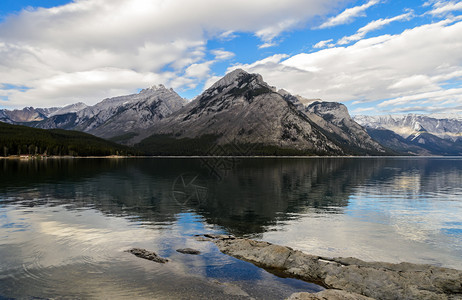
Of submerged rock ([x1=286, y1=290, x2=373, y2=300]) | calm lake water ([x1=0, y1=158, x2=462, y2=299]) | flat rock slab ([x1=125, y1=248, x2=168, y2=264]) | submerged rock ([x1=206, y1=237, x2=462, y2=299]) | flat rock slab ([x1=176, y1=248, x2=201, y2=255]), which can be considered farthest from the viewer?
flat rock slab ([x1=176, y1=248, x2=201, y2=255])

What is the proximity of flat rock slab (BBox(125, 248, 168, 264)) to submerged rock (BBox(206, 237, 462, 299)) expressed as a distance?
6925 mm

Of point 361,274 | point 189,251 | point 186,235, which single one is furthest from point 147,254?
point 361,274

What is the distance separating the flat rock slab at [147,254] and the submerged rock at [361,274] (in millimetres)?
6925

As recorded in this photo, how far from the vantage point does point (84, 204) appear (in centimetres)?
6159

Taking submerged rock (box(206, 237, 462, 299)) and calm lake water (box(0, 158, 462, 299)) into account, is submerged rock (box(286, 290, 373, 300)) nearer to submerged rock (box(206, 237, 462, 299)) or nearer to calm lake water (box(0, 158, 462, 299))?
submerged rock (box(206, 237, 462, 299))

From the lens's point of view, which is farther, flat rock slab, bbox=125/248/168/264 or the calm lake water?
flat rock slab, bbox=125/248/168/264

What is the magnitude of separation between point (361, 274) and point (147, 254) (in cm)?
2046

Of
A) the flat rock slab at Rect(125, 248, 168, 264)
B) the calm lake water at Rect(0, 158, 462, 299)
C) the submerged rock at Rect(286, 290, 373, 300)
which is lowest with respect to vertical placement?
the calm lake water at Rect(0, 158, 462, 299)

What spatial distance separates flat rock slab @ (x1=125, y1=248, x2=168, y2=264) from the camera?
2925 centimetres

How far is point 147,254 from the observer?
100ft

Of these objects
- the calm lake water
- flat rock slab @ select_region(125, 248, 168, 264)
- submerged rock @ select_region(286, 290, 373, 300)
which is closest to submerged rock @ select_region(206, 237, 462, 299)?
the calm lake water

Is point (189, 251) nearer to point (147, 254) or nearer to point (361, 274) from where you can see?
point (147, 254)

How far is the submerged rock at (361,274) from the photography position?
74.0 ft

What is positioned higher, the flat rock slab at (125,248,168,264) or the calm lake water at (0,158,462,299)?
the flat rock slab at (125,248,168,264)
